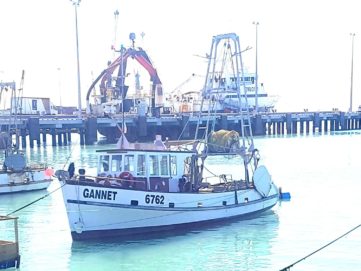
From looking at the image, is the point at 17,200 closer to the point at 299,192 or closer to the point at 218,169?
the point at 299,192

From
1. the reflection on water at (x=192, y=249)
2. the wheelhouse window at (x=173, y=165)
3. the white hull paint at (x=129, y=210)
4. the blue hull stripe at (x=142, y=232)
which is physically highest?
the wheelhouse window at (x=173, y=165)

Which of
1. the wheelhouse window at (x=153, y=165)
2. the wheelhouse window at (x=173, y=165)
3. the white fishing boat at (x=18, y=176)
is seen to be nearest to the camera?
the wheelhouse window at (x=153, y=165)

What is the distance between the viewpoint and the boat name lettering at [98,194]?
74.0 ft

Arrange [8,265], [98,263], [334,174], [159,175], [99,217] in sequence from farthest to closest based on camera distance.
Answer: [334,174], [159,175], [99,217], [98,263], [8,265]

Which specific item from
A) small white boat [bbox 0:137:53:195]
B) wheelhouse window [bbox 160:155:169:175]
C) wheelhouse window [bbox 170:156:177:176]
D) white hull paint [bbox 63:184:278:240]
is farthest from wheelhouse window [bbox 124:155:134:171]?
small white boat [bbox 0:137:53:195]

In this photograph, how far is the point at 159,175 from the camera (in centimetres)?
2489

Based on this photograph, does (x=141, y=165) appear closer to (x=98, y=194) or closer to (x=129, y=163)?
(x=129, y=163)

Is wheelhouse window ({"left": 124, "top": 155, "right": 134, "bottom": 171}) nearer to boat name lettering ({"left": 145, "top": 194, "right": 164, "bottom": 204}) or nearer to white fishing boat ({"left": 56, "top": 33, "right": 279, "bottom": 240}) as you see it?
white fishing boat ({"left": 56, "top": 33, "right": 279, "bottom": 240})

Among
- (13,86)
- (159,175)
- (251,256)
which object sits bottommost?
(251,256)

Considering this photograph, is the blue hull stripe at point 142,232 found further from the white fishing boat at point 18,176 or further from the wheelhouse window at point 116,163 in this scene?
the white fishing boat at point 18,176

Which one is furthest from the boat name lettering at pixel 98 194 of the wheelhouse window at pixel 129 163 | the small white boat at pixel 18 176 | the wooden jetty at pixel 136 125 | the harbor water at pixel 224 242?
the wooden jetty at pixel 136 125

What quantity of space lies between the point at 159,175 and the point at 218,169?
2814cm

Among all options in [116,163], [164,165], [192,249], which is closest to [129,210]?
[116,163]

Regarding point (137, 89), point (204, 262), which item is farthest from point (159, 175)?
point (137, 89)
